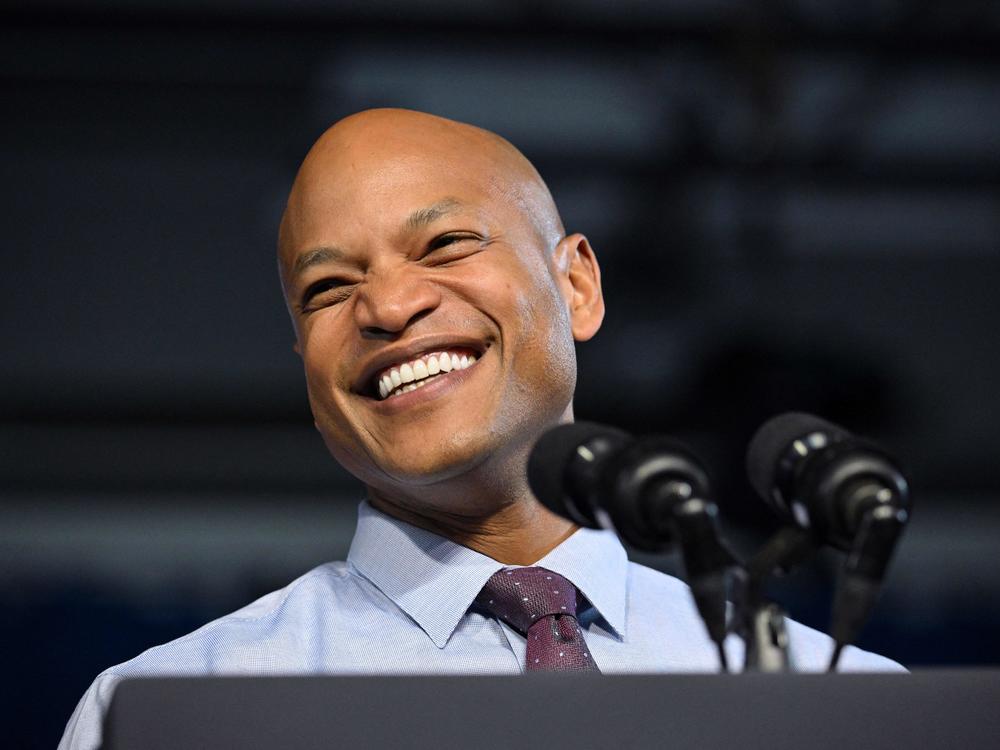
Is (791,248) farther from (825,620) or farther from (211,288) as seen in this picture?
(211,288)

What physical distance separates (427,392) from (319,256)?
0.65ft

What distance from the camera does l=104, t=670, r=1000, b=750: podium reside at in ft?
2.65

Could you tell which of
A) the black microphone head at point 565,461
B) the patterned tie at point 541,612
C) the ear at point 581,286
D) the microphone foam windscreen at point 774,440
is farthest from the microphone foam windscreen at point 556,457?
the ear at point 581,286

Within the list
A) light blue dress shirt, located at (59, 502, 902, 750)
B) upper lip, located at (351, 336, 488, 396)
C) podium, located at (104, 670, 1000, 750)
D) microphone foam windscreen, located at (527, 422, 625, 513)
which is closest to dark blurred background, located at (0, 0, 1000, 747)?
light blue dress shirt, located at (59, 502, 902, 750)

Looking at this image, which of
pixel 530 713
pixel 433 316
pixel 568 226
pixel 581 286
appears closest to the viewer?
pixel 530 713

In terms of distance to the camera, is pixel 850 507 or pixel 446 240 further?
pixel 446 240

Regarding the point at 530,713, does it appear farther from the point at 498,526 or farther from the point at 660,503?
the point at 498,526

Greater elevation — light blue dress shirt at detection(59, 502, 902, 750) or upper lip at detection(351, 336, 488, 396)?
upper lip at detection(351, 336, 488, 396)

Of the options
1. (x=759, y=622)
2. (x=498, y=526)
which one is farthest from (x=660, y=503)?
(x=498, y=526)

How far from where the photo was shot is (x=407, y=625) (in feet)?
4.80

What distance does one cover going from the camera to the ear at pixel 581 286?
1650 millimetres

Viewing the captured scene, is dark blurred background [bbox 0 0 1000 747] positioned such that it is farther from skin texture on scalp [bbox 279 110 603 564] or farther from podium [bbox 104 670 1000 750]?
podium [bbox 104 670 1000 750]

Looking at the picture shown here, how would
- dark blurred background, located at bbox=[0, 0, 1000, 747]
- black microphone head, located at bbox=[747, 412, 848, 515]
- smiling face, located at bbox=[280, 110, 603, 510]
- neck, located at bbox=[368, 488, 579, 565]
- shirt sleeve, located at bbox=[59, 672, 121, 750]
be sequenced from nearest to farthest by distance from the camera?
black microphone head, located at bbox=[747, 412, 848, 515]
shirt sleeve, located at bbox=[59, 672, 121, 750]
smiling face, located at bbox=[280, 110, 603, 510]
neck, located at bbox=[368, 488, 579, 565]
dark blurred background, located at bbox=[0, 0, 1000, 747]

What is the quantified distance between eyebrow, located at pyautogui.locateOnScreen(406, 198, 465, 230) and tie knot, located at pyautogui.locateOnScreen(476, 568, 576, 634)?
1.20 feet
